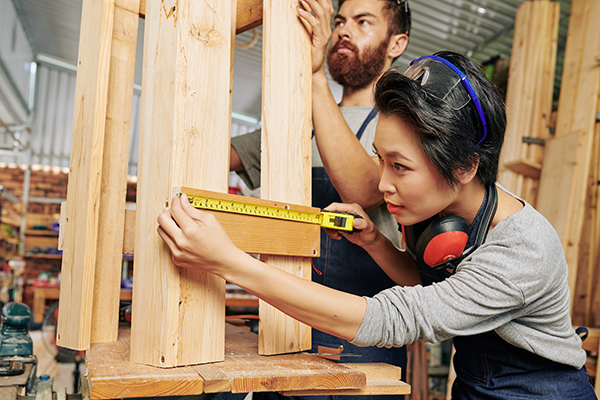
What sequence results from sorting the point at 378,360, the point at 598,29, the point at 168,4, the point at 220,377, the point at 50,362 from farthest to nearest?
1. the point at 50,362
2. the point at 598,29
3. the point at 378,360
4. the point at 168,4
5. the point at 220,377

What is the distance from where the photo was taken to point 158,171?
1.23 metres

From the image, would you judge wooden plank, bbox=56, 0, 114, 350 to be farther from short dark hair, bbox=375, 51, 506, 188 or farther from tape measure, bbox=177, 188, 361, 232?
short dark hair, bbox=375, 51, 506, 188

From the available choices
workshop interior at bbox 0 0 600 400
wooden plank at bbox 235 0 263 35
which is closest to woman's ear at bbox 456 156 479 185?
workshop interior at bbox 0 0 600 400

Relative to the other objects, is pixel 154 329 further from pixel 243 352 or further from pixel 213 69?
pixel 213 69

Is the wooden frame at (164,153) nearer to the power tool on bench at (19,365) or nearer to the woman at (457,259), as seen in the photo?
the woman at (457,259)

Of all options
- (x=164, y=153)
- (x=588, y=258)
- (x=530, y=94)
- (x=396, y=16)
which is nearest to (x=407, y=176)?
(x=164, y=153)

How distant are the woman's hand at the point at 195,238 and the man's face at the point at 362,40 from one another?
4.03 feet

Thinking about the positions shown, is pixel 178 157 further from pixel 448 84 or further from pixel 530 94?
pixel 530 94

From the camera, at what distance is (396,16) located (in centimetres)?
211

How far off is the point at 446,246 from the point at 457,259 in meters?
0.06

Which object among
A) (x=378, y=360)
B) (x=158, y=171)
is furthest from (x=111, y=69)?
(x=378, y=360)

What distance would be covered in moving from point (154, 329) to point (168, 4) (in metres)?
0.87

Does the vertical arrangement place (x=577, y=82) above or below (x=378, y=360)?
above

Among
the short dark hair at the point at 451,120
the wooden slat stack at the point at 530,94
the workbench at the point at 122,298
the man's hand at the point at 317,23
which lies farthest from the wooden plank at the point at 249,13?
the wooden slat stack at the point at 530,94
